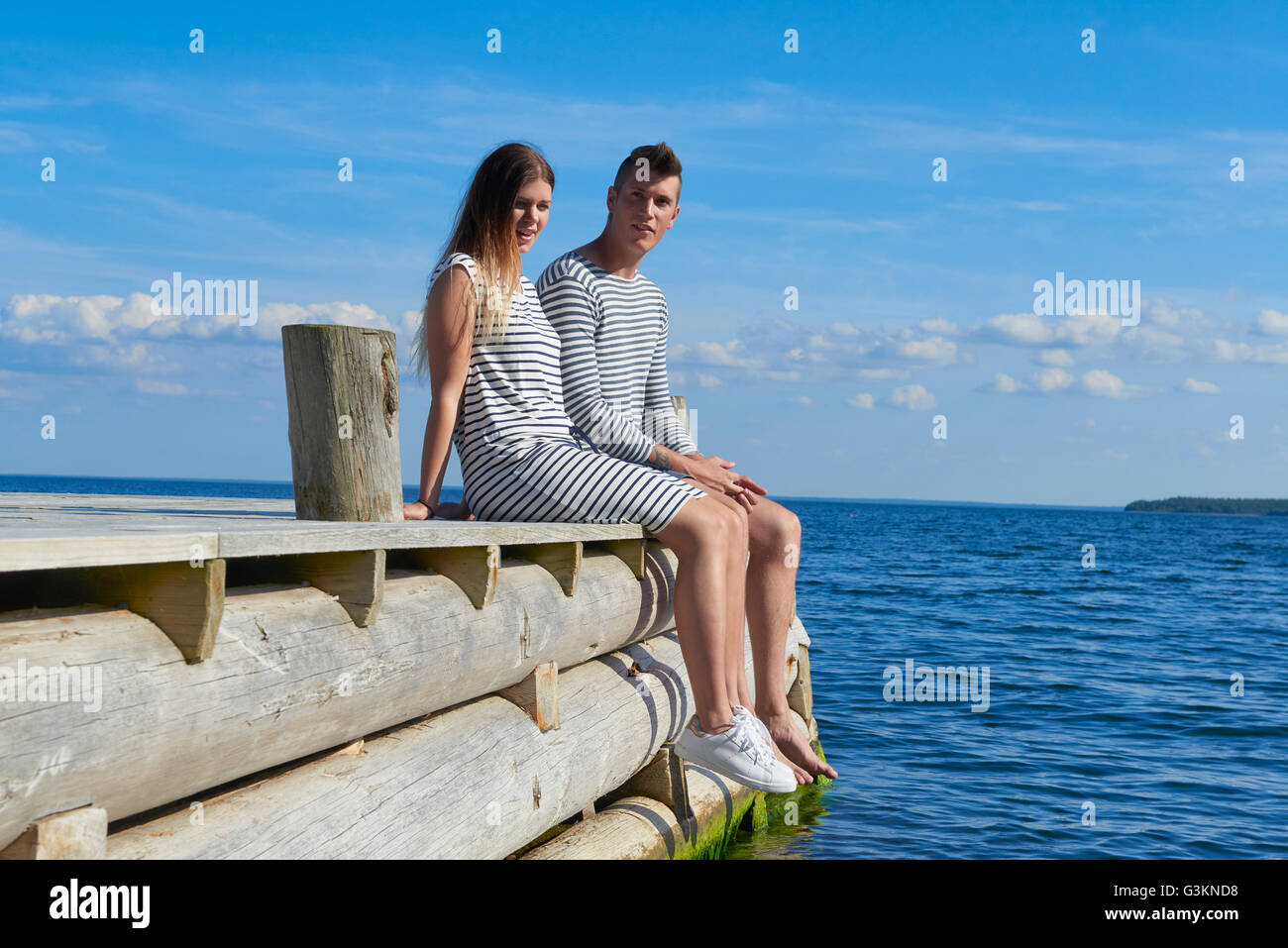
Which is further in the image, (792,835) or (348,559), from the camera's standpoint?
(792,835)

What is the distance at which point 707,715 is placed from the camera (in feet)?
16.0

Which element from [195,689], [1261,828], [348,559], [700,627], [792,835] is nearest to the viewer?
[195,689]

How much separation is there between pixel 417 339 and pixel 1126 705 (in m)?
11.1

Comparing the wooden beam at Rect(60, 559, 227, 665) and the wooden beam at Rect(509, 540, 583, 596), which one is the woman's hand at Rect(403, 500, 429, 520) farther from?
the wooden beam at Rect(60, 559, 227, 665)

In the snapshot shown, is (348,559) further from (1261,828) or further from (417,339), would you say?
(1261,828)

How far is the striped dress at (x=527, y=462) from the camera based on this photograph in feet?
16.2

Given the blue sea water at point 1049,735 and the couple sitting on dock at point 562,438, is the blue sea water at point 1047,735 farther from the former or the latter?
the couple sitting on dock at point 562,438

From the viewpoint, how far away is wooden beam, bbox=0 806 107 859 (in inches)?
97.0

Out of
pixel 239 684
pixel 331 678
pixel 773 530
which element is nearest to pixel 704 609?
pixel 773 530

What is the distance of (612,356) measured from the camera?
5871mm

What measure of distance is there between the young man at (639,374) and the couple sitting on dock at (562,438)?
1 cm
